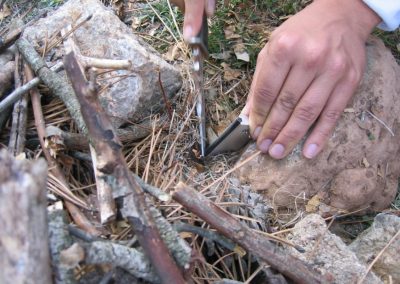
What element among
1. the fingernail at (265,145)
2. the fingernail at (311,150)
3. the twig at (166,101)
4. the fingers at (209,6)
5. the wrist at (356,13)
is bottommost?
the fingernail at (311,150)

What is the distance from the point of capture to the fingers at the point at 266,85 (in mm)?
1652

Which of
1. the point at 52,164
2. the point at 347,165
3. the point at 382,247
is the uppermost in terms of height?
the point at 52,164

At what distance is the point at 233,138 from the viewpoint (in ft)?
6.02

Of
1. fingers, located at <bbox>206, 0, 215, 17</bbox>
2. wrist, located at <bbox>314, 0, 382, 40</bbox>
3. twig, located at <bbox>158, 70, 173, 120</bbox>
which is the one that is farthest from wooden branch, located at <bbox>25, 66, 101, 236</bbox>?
wrist, located at <bbox>314, 0, 382, 40</bbox>

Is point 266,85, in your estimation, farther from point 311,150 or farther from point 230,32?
point 230,32

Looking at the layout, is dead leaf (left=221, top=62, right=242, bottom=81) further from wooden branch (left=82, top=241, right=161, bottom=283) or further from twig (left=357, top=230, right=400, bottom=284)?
wooden branch (left=82, top=241, right=161, bottom=283)

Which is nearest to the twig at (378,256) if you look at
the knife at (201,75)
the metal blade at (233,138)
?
the metal blade at (233,138)

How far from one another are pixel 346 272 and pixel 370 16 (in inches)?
39.9

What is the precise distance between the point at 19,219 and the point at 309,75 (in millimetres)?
1133

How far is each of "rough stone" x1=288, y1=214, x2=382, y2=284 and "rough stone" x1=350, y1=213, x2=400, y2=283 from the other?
0.13m

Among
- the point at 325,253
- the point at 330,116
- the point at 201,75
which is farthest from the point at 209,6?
the point at 325,253

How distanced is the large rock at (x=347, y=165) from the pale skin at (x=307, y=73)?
0.06m

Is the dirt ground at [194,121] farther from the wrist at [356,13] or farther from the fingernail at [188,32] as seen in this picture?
the wrist at [356,13]

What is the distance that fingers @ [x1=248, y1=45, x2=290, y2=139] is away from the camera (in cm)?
165
